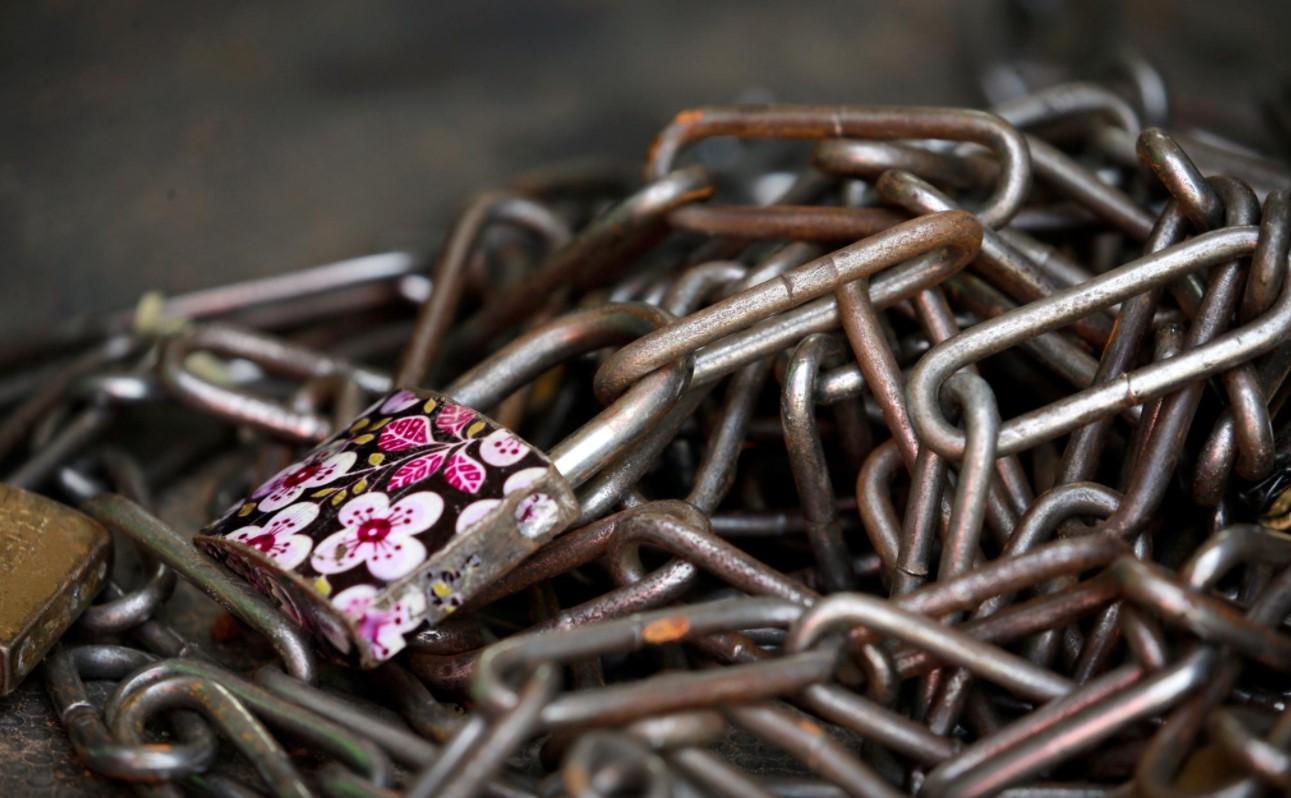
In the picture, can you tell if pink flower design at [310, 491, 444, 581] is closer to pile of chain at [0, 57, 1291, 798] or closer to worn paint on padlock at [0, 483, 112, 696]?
pile of chain at [0, 57, 1291, 798]

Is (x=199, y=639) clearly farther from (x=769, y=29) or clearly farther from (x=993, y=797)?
(x=769, y=29)

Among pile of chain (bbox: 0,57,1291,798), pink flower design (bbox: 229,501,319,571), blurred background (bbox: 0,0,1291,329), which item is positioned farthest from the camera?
blurred background (bbox: 0,0,1291,329)

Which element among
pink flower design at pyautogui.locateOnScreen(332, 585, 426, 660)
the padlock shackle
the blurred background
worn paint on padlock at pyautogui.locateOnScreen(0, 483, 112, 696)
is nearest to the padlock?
pink flower design at pyautogui.locateOnScreen(332, 585, 426, 660)

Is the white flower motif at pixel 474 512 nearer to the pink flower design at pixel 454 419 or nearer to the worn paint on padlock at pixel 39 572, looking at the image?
the pink flower design at pixel 454 419

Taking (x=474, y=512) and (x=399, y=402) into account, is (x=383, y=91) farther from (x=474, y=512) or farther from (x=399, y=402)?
(x=474, y=512)

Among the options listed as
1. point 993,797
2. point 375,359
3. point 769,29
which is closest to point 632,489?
point 993,797

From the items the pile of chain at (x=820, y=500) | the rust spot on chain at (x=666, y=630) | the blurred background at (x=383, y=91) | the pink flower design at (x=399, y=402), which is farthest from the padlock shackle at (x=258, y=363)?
the rust spot on chain at (x=666, y=630)

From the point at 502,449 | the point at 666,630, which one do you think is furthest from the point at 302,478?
the point at 666,630
